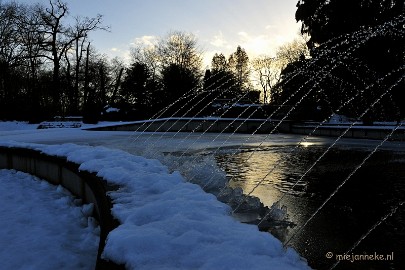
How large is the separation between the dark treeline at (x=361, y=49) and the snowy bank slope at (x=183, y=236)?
651 inches

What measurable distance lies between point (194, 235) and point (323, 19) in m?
21.7

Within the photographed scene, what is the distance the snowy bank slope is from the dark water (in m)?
0.52

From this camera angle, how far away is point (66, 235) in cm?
436

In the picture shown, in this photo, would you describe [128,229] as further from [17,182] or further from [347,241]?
[17,182]

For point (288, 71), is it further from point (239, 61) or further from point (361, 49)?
point (239, 61)

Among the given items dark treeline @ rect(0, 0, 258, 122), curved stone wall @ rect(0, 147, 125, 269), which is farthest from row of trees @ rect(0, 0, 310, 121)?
curved stone wall @ rect(0, 147, 125, 269)

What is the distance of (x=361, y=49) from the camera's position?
20.6 metres

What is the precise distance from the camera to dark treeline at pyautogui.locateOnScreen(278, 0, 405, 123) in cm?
1995

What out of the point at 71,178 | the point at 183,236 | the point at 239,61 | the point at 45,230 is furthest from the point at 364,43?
the point at 239,61

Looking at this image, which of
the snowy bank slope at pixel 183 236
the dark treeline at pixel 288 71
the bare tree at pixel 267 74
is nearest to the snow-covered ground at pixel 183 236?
the snowy bank slope at pixel 183 236

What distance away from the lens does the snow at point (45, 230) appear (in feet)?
11.7

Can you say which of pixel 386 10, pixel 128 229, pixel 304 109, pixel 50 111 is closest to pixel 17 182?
Result: pixel 128 229

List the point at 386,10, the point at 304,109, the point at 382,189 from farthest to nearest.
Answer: the point at 304,109
the point at 386,10
the point at 382,189

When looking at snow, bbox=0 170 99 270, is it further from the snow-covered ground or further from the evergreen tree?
the evergreen tree
